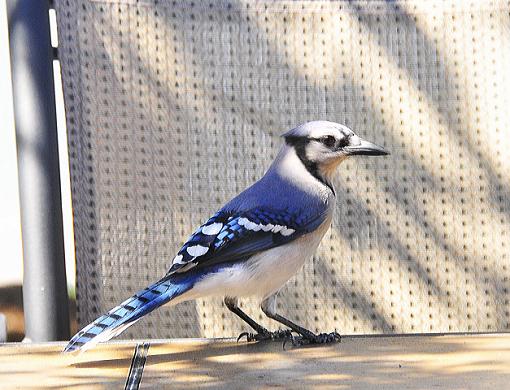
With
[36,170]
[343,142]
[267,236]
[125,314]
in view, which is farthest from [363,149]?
[36,170]

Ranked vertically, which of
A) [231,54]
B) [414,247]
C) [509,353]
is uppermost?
[231,54]

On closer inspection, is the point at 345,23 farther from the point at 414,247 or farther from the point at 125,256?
the point at 125,256

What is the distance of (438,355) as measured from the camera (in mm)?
1252

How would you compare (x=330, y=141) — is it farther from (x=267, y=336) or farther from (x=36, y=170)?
(x=36, y=170)

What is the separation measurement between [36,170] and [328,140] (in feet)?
1.71

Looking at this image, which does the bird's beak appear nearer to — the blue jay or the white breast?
the blue jay

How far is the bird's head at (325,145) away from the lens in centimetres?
141

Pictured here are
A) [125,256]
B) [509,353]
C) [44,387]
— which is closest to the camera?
[44,387]

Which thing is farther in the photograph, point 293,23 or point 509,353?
A: point 293,23

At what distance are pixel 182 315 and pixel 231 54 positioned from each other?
1.56 feet

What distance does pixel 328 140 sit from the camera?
142 centimetres

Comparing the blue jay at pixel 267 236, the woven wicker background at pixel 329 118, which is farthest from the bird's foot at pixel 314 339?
the woven wicker background at pixel 329 118

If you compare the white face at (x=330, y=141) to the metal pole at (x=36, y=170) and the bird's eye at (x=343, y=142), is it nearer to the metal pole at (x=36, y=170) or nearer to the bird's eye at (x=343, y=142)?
the bird's eye at (x=343, y=142)

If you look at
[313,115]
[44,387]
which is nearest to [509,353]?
[44,387]
